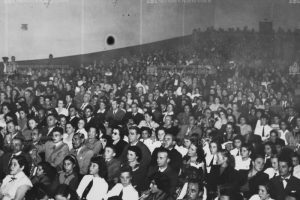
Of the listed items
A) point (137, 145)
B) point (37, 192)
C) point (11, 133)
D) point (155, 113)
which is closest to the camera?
point (37, 192)

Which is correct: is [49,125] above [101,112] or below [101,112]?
below

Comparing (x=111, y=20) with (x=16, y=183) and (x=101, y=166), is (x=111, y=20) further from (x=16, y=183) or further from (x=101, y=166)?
(x=16, y=183)

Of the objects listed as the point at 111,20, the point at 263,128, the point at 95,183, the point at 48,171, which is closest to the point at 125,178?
the point at 95,183

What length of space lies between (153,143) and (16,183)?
258 cm

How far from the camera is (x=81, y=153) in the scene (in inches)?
283

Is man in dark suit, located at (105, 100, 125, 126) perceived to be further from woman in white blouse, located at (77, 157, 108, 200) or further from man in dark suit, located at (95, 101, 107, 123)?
woman in white blouse, located at (77, 157, 108, 200)

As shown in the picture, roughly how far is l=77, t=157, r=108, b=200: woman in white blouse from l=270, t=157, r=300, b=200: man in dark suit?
1.83 meters

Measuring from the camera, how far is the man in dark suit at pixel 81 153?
22.8ft

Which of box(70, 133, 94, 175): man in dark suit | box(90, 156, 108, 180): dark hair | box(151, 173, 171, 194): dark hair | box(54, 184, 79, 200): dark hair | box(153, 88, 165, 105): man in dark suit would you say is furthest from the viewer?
box(153, 88, 165, 105): man in dark suit

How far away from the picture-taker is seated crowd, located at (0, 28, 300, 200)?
19.0 ft

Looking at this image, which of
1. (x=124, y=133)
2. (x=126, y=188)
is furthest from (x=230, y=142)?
(x=126, y=188)

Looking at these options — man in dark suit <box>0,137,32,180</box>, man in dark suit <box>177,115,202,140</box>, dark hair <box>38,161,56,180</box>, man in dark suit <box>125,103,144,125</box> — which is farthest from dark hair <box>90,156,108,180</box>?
man in dark suit <box>125,103,144,125</box>

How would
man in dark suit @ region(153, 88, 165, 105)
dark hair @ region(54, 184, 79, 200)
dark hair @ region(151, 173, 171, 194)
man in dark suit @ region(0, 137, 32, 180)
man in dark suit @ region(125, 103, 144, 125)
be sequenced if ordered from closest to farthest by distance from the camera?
dark hair @ region(54, 184, 79, 200) < dark hair @ region(151, 173, 171, 194) < man in dark suit @ region(0, 137, 32, 180) < man in dark suit @ region(125, 103, 144, 125) < man in dark suit @ region(153, 88, 165, 105)

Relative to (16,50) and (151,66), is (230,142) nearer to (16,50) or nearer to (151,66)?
(151,66)
